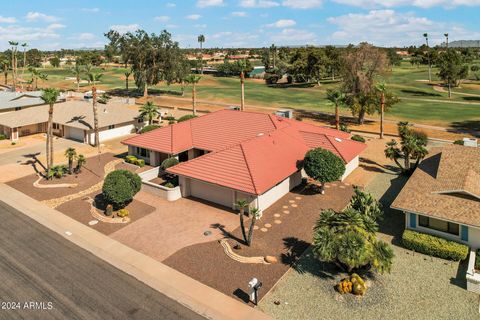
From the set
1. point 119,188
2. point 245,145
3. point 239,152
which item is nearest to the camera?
point 119,188

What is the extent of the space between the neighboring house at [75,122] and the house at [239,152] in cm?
1294

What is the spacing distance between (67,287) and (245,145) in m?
20.3

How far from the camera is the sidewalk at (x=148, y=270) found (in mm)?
19516

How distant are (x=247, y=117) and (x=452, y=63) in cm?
8421

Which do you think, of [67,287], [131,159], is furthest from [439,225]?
[131,159]

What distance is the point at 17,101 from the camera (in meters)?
71.2

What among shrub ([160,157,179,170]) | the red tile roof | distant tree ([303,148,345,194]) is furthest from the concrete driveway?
distant tree ([303,148,345,194])

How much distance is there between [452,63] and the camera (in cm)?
10112

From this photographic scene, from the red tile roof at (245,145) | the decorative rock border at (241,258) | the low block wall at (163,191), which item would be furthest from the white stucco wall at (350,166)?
the decorative rock border at (241,258)

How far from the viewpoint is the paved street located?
19.3 meters

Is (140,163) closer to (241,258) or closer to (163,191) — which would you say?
(163,191)

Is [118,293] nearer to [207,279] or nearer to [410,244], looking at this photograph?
[207,279]

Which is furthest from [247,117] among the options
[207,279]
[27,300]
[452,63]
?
[452,63]

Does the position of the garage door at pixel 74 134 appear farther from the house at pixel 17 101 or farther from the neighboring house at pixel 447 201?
the neighboring house at pixel 447 201
